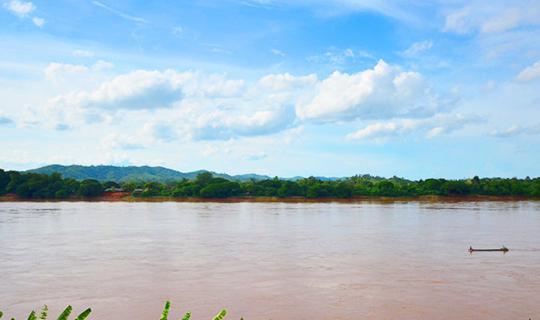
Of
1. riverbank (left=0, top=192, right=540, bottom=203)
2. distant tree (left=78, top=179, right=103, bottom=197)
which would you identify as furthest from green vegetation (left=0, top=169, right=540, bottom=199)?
riverbank (left=0, top=192, right=540, bottom=203)

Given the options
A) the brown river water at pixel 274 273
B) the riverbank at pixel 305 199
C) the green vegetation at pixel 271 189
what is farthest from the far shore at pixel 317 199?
the brown river water at pixel 274 273

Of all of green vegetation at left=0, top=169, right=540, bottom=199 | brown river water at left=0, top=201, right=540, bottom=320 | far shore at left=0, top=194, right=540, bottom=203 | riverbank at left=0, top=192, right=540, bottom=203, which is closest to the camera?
brown river water at left=0, top=201, right=540, bottom=320

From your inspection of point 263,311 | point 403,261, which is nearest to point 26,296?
point 263,311

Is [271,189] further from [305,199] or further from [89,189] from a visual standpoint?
[89,189]

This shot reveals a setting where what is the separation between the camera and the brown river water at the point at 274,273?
15.2m

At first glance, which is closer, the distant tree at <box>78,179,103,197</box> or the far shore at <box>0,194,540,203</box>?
the far shore at <box>0,194,540,203</box>

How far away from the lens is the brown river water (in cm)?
1523

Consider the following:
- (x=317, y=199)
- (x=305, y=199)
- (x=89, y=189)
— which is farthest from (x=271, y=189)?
(x=89, y=189)

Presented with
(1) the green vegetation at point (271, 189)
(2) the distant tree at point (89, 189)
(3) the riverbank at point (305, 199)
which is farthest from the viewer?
(2) the distant tree at point (89, 189)

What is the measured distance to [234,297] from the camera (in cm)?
1633

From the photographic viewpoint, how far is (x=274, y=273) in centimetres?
2014

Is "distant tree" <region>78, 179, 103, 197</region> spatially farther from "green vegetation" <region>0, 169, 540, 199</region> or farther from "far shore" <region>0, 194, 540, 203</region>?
"far shore" <region>0, 194, 540, 203</region>

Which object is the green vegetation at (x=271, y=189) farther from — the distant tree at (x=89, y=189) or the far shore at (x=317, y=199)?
the far shore at (x=317, y=199)

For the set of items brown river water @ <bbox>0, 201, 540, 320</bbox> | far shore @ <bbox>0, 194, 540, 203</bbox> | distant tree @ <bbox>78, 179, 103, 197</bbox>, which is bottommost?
brown river water @ <bbox>0, 201, 540, 320</bbox>
